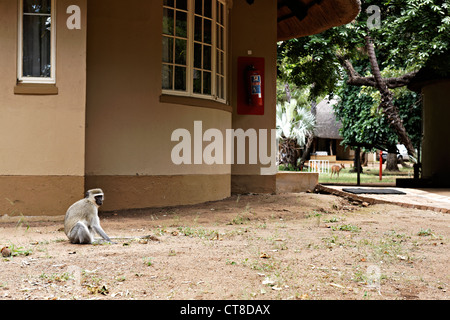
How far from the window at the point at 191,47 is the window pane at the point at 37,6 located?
1.97 m

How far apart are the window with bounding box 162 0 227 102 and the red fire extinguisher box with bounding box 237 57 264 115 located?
3.61ft

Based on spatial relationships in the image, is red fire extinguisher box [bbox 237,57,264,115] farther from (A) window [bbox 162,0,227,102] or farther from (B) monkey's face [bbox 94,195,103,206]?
(B) monkey's face [bbox 94,195,103,206]

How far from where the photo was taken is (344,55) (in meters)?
17.5

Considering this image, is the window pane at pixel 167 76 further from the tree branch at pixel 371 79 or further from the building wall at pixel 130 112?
the tree branch at pixel 371 79

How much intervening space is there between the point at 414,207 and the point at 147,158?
5035 millimetres

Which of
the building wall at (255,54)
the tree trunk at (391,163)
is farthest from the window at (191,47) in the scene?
the tree trunk at (391,163)

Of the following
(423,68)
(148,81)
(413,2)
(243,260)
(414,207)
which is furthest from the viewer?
(423,68)

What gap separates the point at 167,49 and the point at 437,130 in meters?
8.79

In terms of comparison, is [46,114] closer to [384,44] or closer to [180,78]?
[180,78]

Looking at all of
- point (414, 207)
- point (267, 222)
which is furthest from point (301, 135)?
point (267, 222)

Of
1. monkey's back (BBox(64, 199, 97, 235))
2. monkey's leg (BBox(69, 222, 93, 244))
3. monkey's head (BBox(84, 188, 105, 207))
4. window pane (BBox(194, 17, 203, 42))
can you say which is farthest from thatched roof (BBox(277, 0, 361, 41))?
monkey's leg (BBox(69, 222, 93, 244))

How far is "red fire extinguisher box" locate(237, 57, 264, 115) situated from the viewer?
34.9 ft
